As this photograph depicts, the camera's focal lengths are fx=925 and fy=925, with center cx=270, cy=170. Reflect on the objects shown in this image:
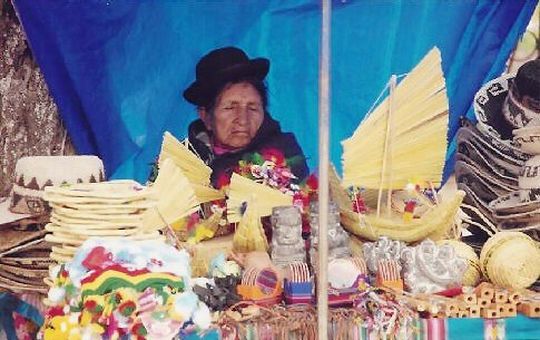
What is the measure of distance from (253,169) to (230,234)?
319 mm

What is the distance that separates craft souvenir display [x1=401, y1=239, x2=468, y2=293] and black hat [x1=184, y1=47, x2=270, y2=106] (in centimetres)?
183

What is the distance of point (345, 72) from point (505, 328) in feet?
6.67

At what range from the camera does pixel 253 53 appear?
4988 mm

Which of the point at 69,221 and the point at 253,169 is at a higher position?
the point at 253,169

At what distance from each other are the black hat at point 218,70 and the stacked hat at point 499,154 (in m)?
1.23

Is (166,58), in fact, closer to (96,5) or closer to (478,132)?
(96,5)

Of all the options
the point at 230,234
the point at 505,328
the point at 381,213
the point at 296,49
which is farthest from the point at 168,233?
the point at 296,49

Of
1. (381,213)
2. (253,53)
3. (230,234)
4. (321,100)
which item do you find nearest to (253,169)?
(230,234)

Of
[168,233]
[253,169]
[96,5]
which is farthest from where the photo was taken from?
[96,5]

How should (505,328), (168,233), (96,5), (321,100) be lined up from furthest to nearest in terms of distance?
1. (96,5)
2. (168,233)
3. (505,328)
4. (321,100)

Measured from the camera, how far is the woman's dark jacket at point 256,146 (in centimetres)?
498

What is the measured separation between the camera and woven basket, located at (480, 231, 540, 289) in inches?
136

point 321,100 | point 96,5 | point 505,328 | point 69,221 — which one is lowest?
point 505,328

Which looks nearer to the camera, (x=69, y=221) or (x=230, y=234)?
(x=69, y=221)
